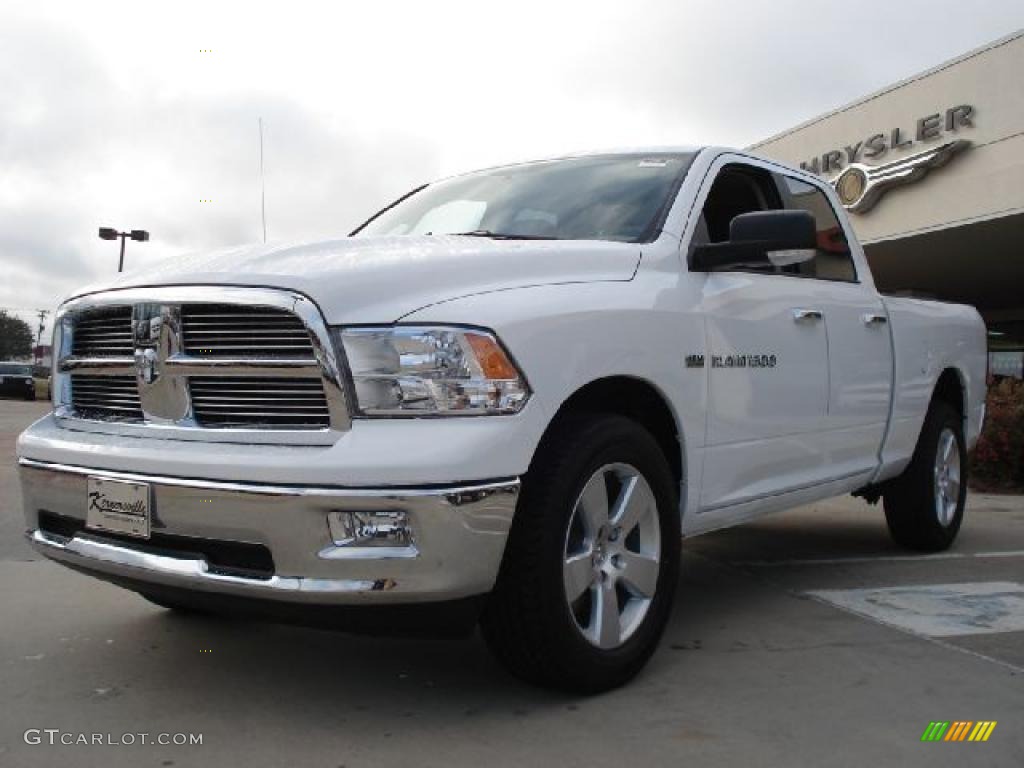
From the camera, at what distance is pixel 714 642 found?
12.1ft

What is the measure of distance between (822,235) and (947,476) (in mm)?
1779

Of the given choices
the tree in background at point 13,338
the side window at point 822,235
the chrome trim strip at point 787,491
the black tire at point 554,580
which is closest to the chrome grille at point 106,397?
the black tire at point 554,580

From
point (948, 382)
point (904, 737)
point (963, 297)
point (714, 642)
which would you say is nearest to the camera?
point (904, 737)

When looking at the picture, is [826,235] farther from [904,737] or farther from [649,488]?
[904,737]

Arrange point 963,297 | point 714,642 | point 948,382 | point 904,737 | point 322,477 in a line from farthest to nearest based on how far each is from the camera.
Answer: point 963,297 → point 948,382 → point 714,642 → point 904,737 → point 322,477

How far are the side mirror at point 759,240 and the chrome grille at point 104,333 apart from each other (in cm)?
196

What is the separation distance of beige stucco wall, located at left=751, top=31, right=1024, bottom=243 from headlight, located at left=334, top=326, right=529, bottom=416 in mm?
16310

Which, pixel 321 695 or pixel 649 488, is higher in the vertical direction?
pixel 649 488

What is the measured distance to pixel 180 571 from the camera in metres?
2.73

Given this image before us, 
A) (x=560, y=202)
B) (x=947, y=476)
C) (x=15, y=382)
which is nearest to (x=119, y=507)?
(x=560, y=202)

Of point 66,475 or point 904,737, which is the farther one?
point 66,475

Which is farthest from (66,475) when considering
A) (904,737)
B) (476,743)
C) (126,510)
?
(904,737)

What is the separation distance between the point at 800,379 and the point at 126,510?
2.65 meters

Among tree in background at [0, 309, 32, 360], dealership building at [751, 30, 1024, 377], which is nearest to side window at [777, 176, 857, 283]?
dealership building at [751, 30, 1024, 377]
